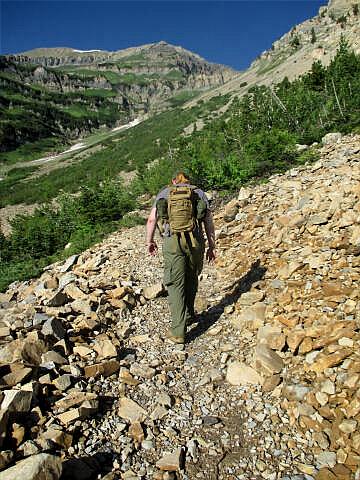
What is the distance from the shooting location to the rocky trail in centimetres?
329

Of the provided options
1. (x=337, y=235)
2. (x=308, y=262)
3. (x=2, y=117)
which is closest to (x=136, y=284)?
(x=308, y=262)

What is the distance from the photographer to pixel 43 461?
108 inches

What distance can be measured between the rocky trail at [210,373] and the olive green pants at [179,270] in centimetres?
40

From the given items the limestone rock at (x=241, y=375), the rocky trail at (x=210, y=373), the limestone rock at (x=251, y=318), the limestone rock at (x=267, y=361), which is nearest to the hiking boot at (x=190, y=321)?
the rocky trail at (x=210, y=373)

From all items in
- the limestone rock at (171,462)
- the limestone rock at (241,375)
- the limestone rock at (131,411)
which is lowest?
the limestone rock at (241,375)

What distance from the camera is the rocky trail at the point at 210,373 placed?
3293mm

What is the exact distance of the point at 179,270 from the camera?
18.1ft

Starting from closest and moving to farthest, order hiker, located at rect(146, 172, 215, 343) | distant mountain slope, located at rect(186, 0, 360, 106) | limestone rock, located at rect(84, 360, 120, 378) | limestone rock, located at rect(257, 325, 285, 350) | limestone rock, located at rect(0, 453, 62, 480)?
limestone rock, located at rect(0, 453, 62, 480)
limestone rock, located at rect(84, 360, 120, 378)
limestone rock, located at rect(257, 325, 285, 350)
hiker, located at rect(146, 172, 215, 343)
distant mountain slope, located at rect(186, 0, 360, 106)

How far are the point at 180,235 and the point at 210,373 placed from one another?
6.50ft

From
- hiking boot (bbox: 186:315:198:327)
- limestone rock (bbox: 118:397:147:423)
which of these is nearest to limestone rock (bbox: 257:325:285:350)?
hiking boot (bbox: 186:315:198:327)

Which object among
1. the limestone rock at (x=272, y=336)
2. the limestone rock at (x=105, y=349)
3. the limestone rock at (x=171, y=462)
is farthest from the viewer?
the limestone rock at (x=105, y=349)

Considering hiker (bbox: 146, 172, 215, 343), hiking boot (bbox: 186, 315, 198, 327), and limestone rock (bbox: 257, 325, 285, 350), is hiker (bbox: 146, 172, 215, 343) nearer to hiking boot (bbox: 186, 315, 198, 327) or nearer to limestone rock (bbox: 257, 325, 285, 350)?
hiking boot (bbox: 186, 315, 198, 327)

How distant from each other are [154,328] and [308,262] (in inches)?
108

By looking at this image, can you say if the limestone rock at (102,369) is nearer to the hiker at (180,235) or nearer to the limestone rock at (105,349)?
the limestone rock at (105,349)
